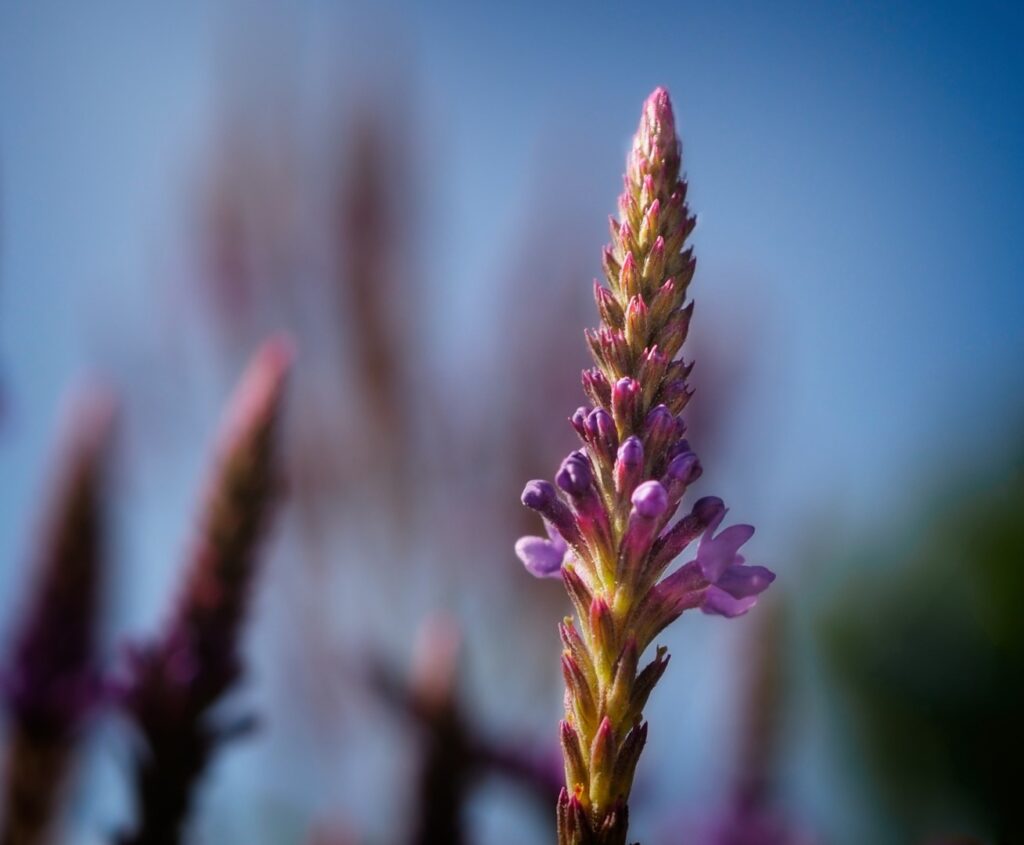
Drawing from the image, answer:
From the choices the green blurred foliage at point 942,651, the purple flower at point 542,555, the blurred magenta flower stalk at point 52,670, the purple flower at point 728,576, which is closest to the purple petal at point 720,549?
the purple flower at point 728,576

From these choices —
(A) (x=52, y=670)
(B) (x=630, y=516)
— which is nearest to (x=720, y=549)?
(B) (x=630, y=516)

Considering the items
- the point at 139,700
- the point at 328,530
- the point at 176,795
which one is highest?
the point at 328,530

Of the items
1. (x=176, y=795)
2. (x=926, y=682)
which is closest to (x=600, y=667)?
(x=176, y=795)

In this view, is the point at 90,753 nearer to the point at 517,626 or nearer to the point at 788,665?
the point at 517,626

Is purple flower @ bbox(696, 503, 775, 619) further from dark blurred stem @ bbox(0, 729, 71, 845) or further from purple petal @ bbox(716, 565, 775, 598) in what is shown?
dark blurred stem @ bbox(0, 729, 71, 845)

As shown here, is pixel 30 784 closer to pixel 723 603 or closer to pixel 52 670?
pixel 52 670

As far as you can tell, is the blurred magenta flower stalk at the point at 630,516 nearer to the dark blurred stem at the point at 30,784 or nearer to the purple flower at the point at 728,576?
the purple flower at the point at 728,576
